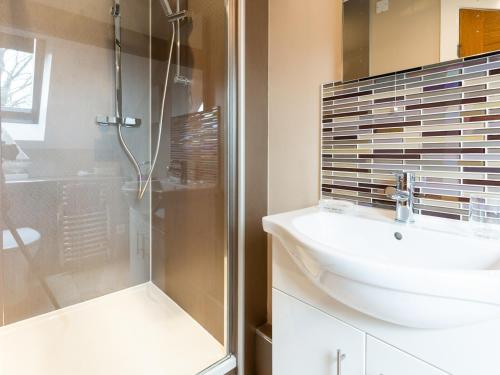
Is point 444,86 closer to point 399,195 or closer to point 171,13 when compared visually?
point 399,195

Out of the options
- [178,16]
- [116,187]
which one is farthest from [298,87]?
[116,187]

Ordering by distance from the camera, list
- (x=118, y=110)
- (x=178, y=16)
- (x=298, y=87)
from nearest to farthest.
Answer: (x=298, y=87), (x=178, y=16), (x=118, y=110)

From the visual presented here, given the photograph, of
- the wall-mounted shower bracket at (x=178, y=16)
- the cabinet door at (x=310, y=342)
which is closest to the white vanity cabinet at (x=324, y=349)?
the cabinet door at (x=310, y=342)

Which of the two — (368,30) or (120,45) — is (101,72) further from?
(368,30)

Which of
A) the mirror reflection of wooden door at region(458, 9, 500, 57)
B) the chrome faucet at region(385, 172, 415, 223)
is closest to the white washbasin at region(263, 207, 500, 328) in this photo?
the chrome faucet at region(385, 172, 415, 223)

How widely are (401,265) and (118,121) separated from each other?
1661mm

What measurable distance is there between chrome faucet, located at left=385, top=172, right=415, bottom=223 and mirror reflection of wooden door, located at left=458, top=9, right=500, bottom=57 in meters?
0.36

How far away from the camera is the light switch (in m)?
0.92

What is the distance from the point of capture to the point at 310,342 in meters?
0.82

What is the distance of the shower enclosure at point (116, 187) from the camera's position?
1.29 meters

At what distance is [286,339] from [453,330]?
49cm

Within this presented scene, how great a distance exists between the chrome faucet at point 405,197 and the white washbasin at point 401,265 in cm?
3

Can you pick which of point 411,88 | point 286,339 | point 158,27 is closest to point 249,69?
point 411,88

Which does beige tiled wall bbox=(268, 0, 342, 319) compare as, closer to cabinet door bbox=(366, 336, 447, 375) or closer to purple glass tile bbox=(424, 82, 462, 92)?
purple glass tile bbox=(424, 82, 462, 92)
